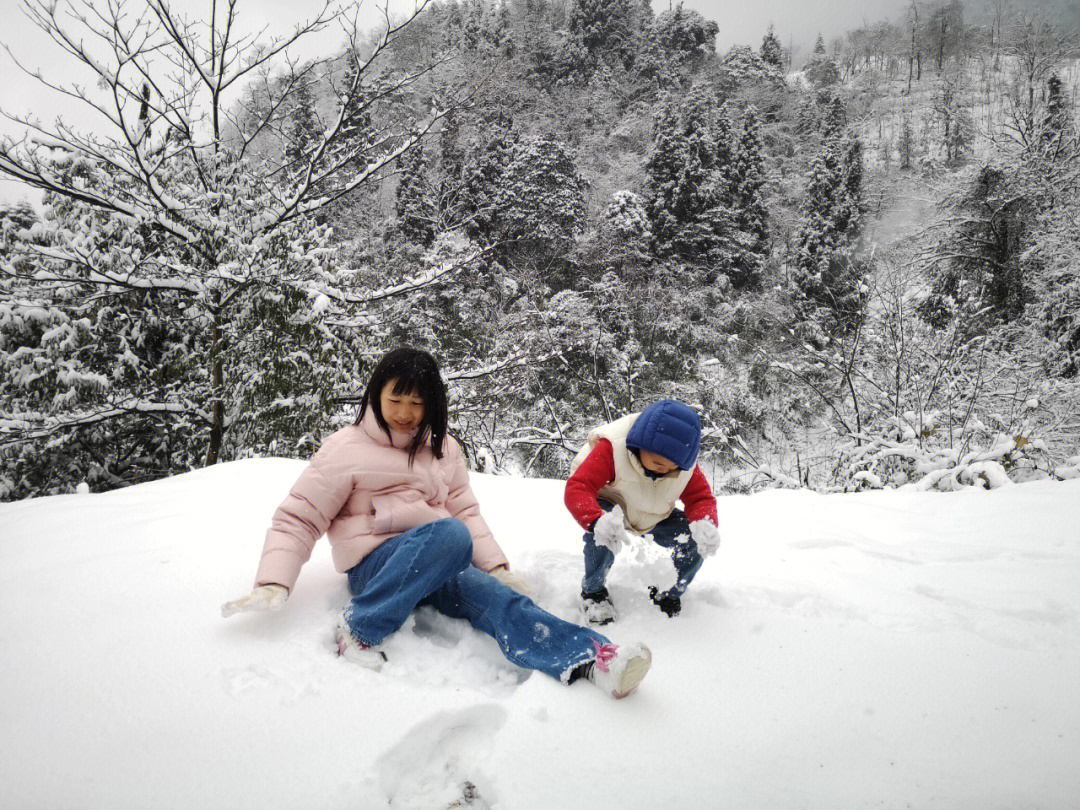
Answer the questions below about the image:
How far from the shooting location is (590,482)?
176 cm

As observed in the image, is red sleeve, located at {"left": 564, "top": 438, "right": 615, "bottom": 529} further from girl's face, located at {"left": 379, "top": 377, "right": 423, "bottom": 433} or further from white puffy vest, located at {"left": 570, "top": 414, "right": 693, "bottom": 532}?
girl's face, located at {"left": 379, "top": 377, "right": 423, "bottom": 433}

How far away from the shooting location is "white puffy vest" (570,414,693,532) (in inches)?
69.3

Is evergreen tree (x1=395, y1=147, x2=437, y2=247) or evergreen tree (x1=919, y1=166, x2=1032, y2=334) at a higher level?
evergreen tree (x1=395, y1=147, x2=437, y2=247)

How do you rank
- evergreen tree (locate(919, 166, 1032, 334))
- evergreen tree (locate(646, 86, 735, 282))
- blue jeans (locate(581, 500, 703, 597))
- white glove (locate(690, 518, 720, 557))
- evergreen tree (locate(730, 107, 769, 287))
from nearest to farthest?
white glove (locate(690, 518, 720, 557)), blue jeans (locate(581, 500, 703, 597)), evergreen tree (locate(919, 166, 1032, 334)), evergreen tree (locate(646, 86, 735, 282)), evergreen tree (locate(730, 107, 769, 287))

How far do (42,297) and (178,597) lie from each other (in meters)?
4.67

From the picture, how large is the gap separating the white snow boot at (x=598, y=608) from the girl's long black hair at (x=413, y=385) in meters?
0.78

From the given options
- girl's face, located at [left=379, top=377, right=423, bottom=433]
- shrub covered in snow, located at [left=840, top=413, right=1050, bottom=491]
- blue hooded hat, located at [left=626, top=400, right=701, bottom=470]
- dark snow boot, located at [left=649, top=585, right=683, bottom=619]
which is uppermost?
girl's face, located at [left=379, top=377, right=423, bottom=433]

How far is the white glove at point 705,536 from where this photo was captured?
1623mm

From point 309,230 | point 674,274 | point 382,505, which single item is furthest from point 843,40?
point 382,505

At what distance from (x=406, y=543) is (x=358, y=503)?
0.29 m

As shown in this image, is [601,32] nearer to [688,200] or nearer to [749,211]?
[749,211]

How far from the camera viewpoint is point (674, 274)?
53.2ft

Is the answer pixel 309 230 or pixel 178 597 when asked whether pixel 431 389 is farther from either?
pixel 309 230

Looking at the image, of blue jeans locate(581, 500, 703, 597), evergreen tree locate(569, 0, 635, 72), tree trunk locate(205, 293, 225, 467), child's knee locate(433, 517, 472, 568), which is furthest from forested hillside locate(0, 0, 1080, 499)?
evergreen tree locate(569, 0, 635, 72)
